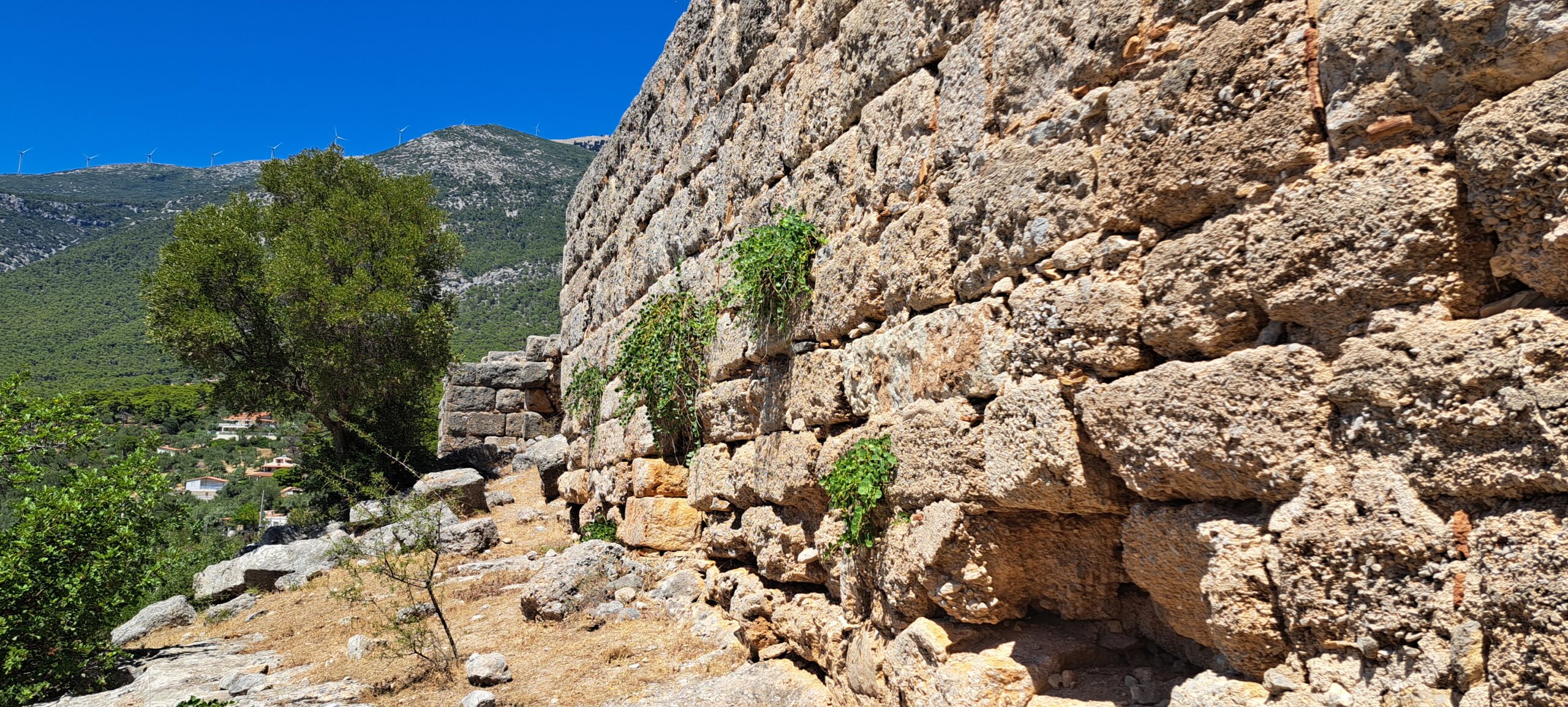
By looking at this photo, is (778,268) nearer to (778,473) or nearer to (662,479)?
(778,473)

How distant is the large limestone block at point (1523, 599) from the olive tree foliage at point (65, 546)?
24.0ft

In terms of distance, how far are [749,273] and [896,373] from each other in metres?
1.36

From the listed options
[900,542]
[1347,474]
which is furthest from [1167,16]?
[900,542]

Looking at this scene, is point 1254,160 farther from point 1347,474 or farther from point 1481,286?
point 1347,474

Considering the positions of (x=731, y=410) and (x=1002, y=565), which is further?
A: (x=731, y=410)

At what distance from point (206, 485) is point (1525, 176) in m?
44.2

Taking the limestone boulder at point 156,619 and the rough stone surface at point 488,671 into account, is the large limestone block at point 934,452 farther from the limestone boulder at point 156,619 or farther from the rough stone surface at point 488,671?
the limestone boulder at point 156,619

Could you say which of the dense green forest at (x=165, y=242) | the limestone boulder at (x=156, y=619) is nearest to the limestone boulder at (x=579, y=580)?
the limestone boulder at (x=156, y=619)

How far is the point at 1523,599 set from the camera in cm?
166

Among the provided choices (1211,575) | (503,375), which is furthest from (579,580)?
(503,375)

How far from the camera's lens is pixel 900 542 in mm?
3500

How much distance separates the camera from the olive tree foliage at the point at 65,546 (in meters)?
6.04

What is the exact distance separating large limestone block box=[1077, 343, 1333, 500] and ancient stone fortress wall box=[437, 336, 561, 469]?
15115 millimetres

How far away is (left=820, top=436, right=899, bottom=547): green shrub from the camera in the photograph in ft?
11.9
